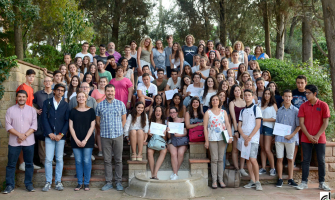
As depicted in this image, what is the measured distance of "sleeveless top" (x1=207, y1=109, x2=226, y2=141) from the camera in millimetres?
6281

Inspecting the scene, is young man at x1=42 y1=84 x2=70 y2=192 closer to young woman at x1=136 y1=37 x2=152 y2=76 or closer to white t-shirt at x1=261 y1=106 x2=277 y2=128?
young woman at x1=136 y1=37 x2=152 y2=76

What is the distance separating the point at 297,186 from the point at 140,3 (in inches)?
587

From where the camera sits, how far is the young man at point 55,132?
20.1 feet

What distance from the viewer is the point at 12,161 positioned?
19.7 feet

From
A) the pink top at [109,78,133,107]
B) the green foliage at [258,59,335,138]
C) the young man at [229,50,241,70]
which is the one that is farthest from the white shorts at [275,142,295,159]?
the pink top at [109,78,133,107]

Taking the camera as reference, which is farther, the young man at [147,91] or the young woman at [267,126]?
the young man at [147,91]

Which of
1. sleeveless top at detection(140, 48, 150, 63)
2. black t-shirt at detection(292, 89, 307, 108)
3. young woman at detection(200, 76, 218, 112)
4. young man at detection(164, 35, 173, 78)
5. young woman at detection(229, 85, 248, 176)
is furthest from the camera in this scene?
young man at detection(164, 35, 173, 78)

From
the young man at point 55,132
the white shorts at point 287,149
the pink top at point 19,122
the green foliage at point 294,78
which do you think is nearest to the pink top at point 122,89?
the young man at point 55,132

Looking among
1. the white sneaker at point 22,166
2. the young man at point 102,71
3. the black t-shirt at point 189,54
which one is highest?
the black t-shirt at point 189,54

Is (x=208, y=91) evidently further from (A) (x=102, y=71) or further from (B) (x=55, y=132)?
(B) (x=55, y=132)

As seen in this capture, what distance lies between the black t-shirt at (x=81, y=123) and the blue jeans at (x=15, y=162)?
95cm

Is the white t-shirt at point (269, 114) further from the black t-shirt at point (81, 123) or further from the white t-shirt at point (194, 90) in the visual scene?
the black t-shirt at point (81, 123)

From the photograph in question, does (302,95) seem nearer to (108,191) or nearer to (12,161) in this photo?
(108,191)

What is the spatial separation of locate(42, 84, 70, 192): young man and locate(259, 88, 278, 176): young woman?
4.38m
